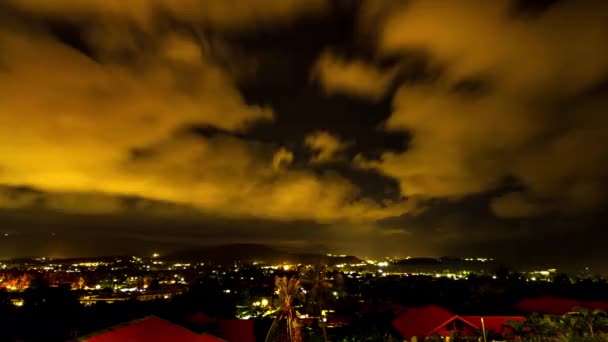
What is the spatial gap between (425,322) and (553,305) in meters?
11.6

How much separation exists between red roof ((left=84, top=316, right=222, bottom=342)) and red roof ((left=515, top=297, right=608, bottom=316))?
77.6 feet

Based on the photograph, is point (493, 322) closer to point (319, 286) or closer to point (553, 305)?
point (553, 305)

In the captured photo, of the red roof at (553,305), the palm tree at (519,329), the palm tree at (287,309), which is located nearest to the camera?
the palm tree at (287,309)

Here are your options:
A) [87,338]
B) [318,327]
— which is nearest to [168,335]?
[87,338]

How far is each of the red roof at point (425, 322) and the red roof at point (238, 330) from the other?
304 inches

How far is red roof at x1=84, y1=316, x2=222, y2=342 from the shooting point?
1146cm

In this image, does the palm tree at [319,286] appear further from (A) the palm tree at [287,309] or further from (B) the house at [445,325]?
(B) the house at [445,325]

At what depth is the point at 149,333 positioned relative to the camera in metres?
12.2

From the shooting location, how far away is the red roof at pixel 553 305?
27.2 meters

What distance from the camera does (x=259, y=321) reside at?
27781mm

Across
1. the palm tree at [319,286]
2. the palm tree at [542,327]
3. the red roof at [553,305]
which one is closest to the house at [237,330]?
the palm tree at [319,286]

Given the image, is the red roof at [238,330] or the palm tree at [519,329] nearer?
the palm tree at [519,329]

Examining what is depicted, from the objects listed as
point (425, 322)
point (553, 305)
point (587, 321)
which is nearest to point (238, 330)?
point (425, 322)

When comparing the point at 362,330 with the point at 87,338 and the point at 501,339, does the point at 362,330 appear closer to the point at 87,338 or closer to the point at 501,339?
the point at 501,339
